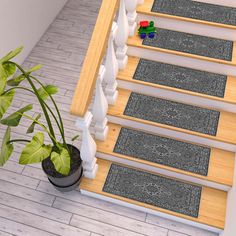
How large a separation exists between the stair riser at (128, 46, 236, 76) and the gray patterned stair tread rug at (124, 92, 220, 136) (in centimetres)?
39

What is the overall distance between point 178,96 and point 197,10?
0.91m

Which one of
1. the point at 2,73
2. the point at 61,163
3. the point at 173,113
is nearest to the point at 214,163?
the point at 173,113

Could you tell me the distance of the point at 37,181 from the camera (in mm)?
3273

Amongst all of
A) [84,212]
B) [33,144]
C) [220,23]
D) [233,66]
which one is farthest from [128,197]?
[220,23]

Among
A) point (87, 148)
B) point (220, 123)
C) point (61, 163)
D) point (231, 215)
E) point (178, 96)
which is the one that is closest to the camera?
point (61, 163)

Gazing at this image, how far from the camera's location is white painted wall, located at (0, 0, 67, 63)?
3811 millimetres

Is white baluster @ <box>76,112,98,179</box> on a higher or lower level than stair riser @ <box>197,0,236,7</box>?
lower

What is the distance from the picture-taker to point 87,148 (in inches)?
108

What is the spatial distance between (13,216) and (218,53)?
8.08 ft

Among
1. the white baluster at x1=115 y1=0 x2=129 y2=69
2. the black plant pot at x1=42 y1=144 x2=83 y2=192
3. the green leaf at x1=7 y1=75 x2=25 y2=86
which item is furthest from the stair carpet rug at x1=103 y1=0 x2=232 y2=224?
the green leaf at x1=7 y1=75 x2=25 y2=86

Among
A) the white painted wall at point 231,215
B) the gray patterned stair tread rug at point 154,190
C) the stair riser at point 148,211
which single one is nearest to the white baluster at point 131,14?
the gray patterned stair tread rug at point 154,190

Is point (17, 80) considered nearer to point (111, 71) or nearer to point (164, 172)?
point (111, 71)

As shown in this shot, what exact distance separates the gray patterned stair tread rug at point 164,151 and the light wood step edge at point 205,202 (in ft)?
0.73

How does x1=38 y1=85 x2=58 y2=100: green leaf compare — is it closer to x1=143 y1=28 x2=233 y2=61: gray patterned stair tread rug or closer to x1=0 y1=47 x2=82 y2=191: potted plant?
x1=0 y1=47 x2=82 y2=191: potted plant
